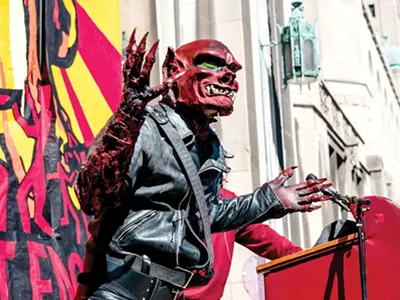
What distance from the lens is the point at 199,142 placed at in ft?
13.2

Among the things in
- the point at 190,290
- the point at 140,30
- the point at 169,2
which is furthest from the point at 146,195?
the point at 169,2

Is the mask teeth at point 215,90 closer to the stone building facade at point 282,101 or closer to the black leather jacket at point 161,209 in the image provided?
the black leather jacket at point 161,209

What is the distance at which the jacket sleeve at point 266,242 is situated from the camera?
6.77 metres

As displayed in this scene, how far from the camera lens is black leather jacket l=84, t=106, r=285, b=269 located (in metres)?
3.68

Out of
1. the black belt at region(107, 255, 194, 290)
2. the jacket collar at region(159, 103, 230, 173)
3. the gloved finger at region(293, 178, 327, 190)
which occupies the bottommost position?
the black belt at region(107, 255, 194, 290)

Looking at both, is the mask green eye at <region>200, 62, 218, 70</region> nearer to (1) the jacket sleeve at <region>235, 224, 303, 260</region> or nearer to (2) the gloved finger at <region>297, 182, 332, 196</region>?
(2) the gloved finger at <region>297, 182, 332, 196</region>

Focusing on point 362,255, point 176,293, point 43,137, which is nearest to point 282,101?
point 43,137

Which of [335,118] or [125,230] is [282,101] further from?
[125,230]

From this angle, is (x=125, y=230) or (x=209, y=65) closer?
(x=125, y=230)

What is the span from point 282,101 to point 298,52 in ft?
3.18

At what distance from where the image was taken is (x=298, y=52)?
16.8 metres

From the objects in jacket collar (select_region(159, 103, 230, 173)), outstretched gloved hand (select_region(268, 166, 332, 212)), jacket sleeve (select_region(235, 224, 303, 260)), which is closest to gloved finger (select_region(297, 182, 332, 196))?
outstretched gloved hand (select_region(268, 166, 332, 212))

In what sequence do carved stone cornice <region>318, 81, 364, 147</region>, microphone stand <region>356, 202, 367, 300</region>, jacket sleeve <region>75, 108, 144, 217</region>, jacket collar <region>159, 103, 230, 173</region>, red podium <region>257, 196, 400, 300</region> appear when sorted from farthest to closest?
carved stone cornice <region>318, 81, 364, 147</region> < red podium <region>257, 196, 400, 300</region> < microphone stand <region>356, 202, 367, 300</region> < jacket collar <region>159, 103, 230, 173</region> < jacket sleeve <region>75, 108, 144, 217</region>

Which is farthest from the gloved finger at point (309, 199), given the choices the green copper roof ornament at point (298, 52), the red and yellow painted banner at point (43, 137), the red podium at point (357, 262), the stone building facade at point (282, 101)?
the green copper roof ornament at point (298, 52)
